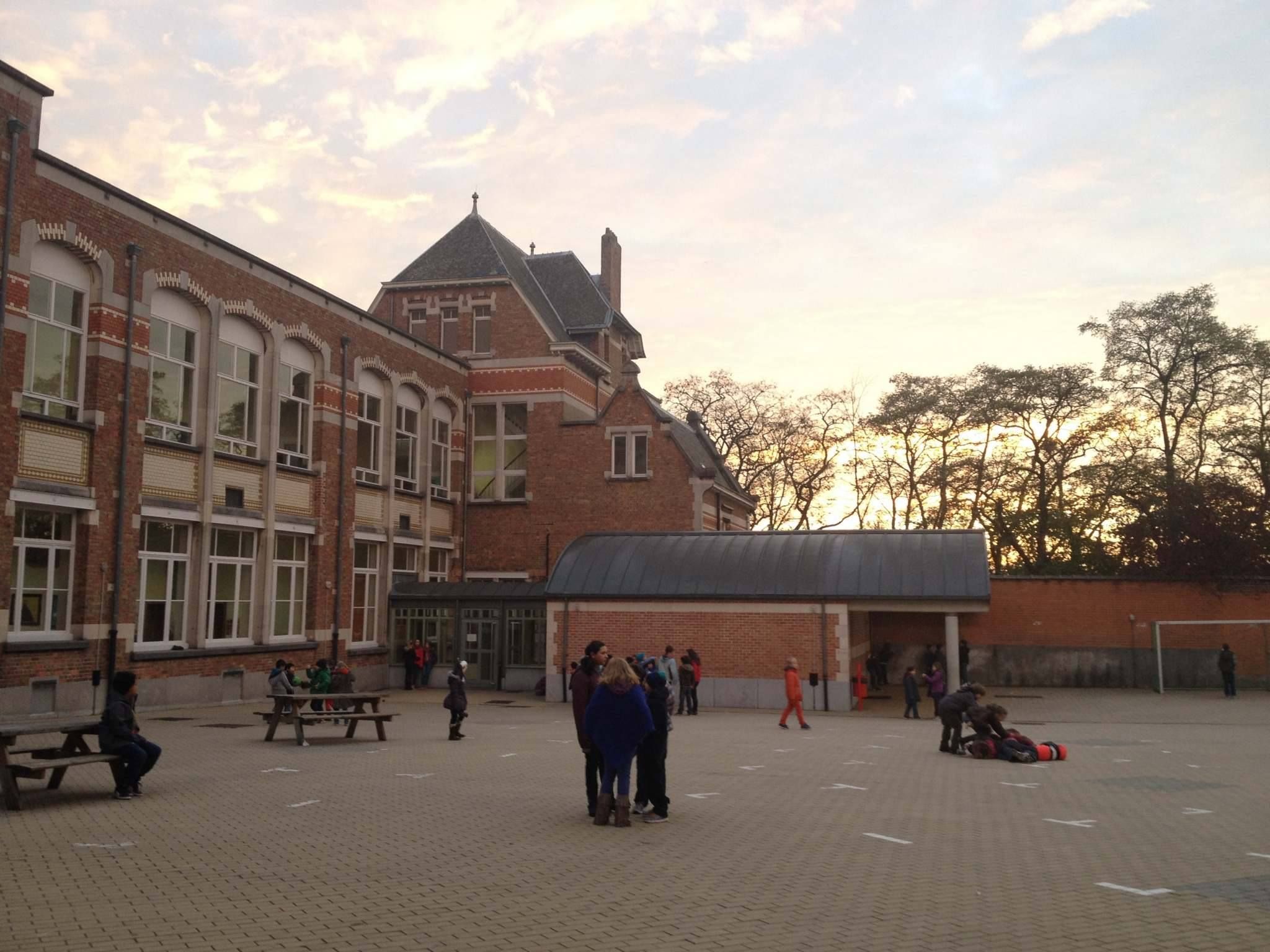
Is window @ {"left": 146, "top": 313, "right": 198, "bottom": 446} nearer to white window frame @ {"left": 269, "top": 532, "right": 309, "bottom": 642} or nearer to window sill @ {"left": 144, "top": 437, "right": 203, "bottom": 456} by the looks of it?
window sill @ {"left": 144, "top": 437, "right": 203, "bottom": 456}

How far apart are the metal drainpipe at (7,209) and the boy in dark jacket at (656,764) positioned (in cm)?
1545

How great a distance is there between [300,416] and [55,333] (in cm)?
852

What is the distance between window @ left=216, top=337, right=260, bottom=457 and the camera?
1054 inches

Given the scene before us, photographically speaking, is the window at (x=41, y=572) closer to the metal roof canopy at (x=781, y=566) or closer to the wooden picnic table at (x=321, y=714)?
the wooden picnic table at (x=321, y=714)

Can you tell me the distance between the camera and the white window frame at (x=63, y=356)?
2125cm

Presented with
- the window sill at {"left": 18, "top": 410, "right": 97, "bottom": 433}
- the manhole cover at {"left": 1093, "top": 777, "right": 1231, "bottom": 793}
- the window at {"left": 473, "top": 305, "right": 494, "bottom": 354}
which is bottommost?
the manhole cover at {"left": 1093, "top": 777, "right": 1231, "bottom": 793}

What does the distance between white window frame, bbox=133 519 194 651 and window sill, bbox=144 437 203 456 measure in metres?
1.66

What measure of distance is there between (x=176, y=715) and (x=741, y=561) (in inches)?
545

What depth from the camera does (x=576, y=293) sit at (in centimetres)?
4625

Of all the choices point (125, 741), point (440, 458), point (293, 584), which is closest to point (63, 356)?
point (293, 584)

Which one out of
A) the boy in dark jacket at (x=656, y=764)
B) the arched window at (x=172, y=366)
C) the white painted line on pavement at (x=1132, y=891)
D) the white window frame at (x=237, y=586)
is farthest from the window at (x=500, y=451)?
the white painted line on pavement at (x=1132, y=891)

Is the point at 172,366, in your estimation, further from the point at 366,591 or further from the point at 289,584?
the point at 366,591

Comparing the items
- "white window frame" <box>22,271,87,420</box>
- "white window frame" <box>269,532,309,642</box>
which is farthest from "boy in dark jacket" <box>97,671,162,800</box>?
"white window frame" <box>269,532,309,642</box>

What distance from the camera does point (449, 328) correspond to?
40.6 meters
